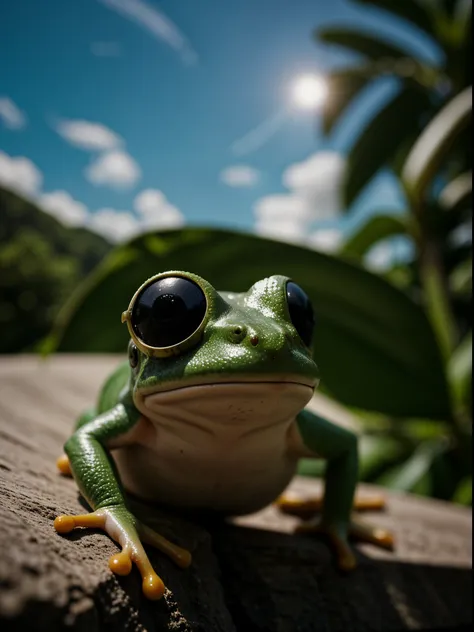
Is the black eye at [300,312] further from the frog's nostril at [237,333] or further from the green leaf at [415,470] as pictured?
the green leaf at [415,470]

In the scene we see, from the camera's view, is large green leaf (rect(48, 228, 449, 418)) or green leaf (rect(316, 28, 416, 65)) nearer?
large green leaf (rect(48, 228, 449, 418))

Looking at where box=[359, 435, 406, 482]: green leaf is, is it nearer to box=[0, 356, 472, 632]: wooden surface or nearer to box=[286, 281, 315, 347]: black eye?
box=[0, 356, 472, 632]: wooden surface

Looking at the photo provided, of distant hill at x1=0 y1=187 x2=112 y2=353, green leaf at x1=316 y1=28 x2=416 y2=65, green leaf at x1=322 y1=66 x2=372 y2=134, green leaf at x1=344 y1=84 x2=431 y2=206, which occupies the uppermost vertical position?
green leaf at x1=316 y1=28 x2=416 y2=65

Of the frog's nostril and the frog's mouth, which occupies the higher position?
the frog's nostril

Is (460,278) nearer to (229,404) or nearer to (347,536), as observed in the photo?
(347,536)

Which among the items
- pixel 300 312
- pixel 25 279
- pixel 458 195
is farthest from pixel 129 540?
pixel 25 279

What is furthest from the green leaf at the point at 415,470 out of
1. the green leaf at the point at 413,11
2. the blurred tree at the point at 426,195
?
the green leaf at the point at 413,11

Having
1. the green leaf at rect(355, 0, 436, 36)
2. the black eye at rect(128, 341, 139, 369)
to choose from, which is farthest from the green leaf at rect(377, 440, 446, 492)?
the green leaf at rect(355, 0, 436, 36)
